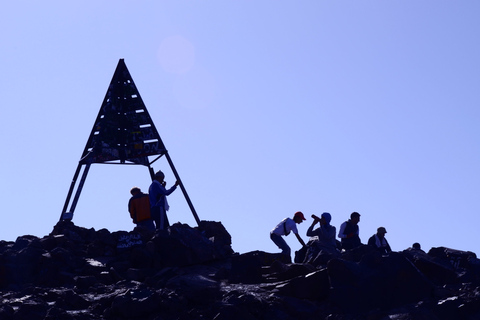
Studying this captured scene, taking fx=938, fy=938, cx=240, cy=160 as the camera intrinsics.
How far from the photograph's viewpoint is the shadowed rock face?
58.7 feet

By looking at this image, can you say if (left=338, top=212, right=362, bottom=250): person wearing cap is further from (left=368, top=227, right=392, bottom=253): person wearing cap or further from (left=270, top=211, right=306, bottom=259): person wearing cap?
(left=270, top=211, right=306, bottom=259): person wearing cap

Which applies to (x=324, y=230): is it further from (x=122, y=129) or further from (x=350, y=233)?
(x=122, y=129)

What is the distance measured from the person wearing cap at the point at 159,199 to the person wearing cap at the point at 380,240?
17.5 ft

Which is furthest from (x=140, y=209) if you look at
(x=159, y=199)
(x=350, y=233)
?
(x=350, y=233)

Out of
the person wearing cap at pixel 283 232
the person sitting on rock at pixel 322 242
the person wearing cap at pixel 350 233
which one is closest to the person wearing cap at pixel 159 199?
the person wearing cap at pixel 283 232

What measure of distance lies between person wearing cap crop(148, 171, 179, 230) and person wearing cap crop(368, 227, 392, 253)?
210 inches

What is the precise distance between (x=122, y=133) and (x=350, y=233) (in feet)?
24.4

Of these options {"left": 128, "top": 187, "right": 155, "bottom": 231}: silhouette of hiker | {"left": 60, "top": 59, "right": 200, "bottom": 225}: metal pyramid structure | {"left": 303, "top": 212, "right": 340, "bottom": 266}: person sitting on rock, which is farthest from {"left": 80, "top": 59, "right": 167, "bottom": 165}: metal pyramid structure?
{"left": 303, "top": 212, "right": 340, "bottom": 266}: person sitting on rock

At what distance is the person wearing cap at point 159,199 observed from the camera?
2323 cm

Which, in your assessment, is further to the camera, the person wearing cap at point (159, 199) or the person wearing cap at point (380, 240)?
the person wearing cap at point (380, 240)

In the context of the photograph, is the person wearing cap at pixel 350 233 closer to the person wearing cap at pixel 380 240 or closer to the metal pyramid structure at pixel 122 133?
the person wearing cap at pixel 380 240

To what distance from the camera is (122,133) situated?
27188 mm

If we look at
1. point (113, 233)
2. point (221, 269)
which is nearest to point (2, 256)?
point (113, 233)

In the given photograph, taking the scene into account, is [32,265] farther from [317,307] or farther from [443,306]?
[443,306]
